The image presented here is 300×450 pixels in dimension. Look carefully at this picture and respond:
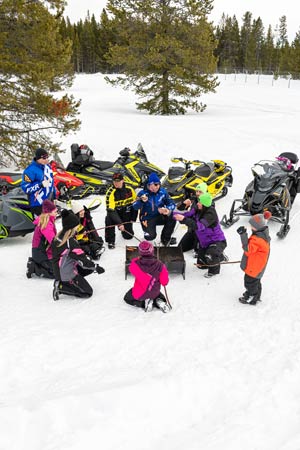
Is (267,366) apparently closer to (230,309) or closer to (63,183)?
(230,309)

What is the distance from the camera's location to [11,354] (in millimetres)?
4133

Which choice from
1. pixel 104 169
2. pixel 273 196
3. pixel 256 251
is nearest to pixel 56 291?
pixel 256 251

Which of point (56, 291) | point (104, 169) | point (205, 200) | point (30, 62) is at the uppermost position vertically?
point (30, 62)

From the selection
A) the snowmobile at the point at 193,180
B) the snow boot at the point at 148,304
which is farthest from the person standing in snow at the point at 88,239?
the snowmobile at the point at 193,180

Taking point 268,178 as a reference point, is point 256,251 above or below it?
below

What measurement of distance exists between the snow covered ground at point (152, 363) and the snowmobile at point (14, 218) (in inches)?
12.3

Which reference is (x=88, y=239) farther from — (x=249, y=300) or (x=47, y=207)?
(x=249, y=300)

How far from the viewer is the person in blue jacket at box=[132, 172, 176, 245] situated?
698 centimetres

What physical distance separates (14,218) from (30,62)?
15.7ft

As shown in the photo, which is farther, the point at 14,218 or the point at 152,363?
the point at 14,218

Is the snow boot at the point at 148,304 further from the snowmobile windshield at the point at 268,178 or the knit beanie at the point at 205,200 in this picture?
the snowmobile windshield at the point at 268,178

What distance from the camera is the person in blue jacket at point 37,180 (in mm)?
6945

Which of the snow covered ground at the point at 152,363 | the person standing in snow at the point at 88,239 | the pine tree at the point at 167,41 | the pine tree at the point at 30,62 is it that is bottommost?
the snow covered ground at the point at 152,363

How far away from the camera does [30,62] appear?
9.59 meters
